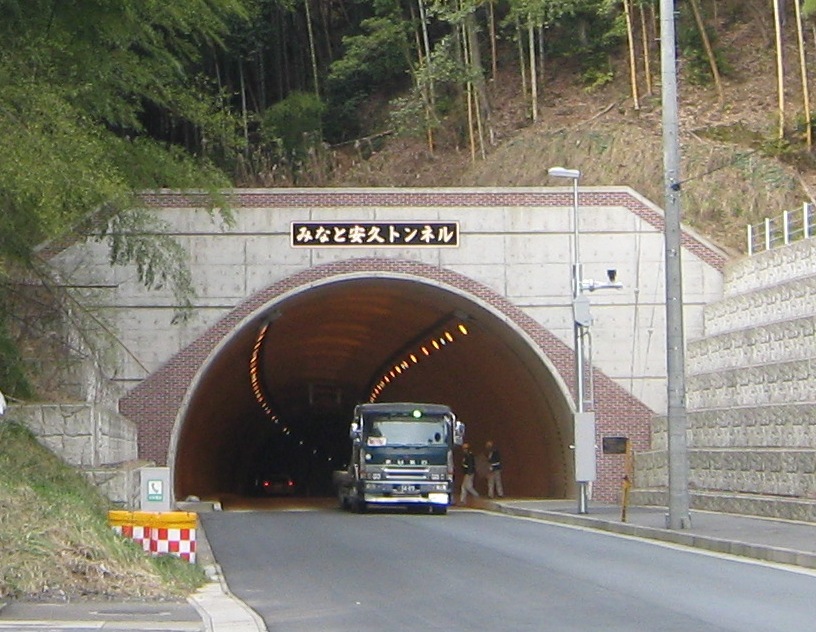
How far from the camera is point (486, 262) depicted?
3500 centimetres

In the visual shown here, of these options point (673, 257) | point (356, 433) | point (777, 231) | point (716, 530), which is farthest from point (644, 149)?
point (716, 530)

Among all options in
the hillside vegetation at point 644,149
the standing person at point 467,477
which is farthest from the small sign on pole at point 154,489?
the standing person at point 467,477

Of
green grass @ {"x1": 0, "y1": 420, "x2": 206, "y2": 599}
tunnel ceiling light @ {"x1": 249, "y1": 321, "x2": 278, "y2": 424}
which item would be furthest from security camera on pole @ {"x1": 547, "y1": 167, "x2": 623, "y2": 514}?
green grass @ {"x1": 0, "y1": 420, "x2": 206, "y2": 599}

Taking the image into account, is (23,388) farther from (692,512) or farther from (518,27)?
(518,27)

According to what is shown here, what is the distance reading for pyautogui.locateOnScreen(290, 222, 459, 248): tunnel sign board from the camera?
113 feet

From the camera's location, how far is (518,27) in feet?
164

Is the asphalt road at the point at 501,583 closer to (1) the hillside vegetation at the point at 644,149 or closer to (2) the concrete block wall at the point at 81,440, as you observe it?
(2) the concrete block wall at the point at 81,440

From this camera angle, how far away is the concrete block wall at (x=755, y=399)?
996 inches

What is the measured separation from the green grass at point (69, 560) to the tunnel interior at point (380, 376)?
19.3m

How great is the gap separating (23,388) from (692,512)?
12.6 m

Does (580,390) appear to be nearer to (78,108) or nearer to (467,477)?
(467,477)

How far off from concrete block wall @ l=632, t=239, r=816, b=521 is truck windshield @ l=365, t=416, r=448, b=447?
4.77m

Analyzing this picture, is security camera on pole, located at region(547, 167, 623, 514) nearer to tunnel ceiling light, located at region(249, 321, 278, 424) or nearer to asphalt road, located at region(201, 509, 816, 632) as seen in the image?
asphalt road, located at region(201, 509, 816, 632)

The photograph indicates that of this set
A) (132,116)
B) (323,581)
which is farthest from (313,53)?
(323,581)
